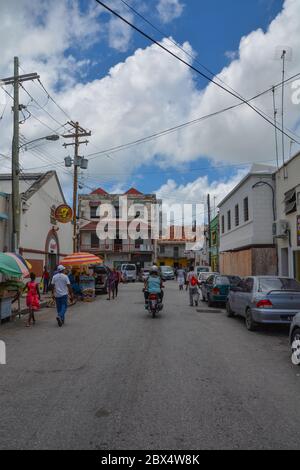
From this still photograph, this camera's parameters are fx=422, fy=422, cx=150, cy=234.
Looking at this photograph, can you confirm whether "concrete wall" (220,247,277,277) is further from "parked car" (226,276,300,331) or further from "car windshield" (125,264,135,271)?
"car windshield" (125,264,135,271)

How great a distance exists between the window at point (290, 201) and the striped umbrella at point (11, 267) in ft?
38.2

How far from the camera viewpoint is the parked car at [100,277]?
2688 centimetres

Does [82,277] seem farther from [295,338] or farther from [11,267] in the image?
[295,338]

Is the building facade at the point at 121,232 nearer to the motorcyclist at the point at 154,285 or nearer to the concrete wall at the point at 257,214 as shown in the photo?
the concrete wall at the point at 257,214

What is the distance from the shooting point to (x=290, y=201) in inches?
753

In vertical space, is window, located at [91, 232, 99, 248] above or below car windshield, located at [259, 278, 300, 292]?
above

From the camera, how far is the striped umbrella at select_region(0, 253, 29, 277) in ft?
41.4

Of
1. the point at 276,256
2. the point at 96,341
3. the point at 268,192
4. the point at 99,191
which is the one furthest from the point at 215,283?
the point at 99,191

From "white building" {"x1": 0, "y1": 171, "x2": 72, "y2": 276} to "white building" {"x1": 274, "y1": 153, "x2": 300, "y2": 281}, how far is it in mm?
13370

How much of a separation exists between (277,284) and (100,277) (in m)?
16.7

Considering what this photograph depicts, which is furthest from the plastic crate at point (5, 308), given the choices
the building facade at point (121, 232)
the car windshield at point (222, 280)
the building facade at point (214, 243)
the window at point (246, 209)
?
the building facade at point (121, 232)

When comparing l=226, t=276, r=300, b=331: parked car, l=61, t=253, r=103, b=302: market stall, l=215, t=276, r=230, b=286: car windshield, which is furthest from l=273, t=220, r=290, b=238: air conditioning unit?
l=61, t=253, r=103, b=302: market stall

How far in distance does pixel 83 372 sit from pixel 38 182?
20.5m

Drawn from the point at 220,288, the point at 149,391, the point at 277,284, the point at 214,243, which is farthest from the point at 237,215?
the point at 149,391
